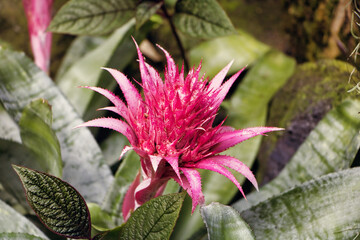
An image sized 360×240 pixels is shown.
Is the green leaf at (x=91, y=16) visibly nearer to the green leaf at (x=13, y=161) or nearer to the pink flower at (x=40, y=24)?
the pink flower at (x=40, y=24)

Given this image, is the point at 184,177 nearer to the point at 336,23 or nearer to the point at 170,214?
the point at 170,214

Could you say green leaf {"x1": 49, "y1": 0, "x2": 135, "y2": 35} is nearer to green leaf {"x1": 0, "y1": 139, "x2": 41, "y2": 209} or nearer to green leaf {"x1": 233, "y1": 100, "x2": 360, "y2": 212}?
green leaf {"x1": 0, "y1": 139, "x2": 41, "y2": 209}

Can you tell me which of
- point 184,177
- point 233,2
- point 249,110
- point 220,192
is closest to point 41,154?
point 184,177

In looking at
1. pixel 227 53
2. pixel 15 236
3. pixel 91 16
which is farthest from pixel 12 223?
pixel 227 53

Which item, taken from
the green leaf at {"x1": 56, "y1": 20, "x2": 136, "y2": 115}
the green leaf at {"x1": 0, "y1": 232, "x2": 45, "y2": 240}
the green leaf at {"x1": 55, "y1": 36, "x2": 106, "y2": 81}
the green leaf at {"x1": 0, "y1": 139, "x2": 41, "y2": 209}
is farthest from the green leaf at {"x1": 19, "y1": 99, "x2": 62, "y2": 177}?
the green leaf at {"x1": 55, "y1": 36, "x2": 106, "y2": 81}

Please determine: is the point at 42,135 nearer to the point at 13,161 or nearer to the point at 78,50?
the point at 13,161

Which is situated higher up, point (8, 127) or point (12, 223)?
point (8, 127)

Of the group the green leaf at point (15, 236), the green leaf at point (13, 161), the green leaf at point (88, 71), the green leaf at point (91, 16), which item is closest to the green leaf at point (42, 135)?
the green leaf at point (13, 161)
